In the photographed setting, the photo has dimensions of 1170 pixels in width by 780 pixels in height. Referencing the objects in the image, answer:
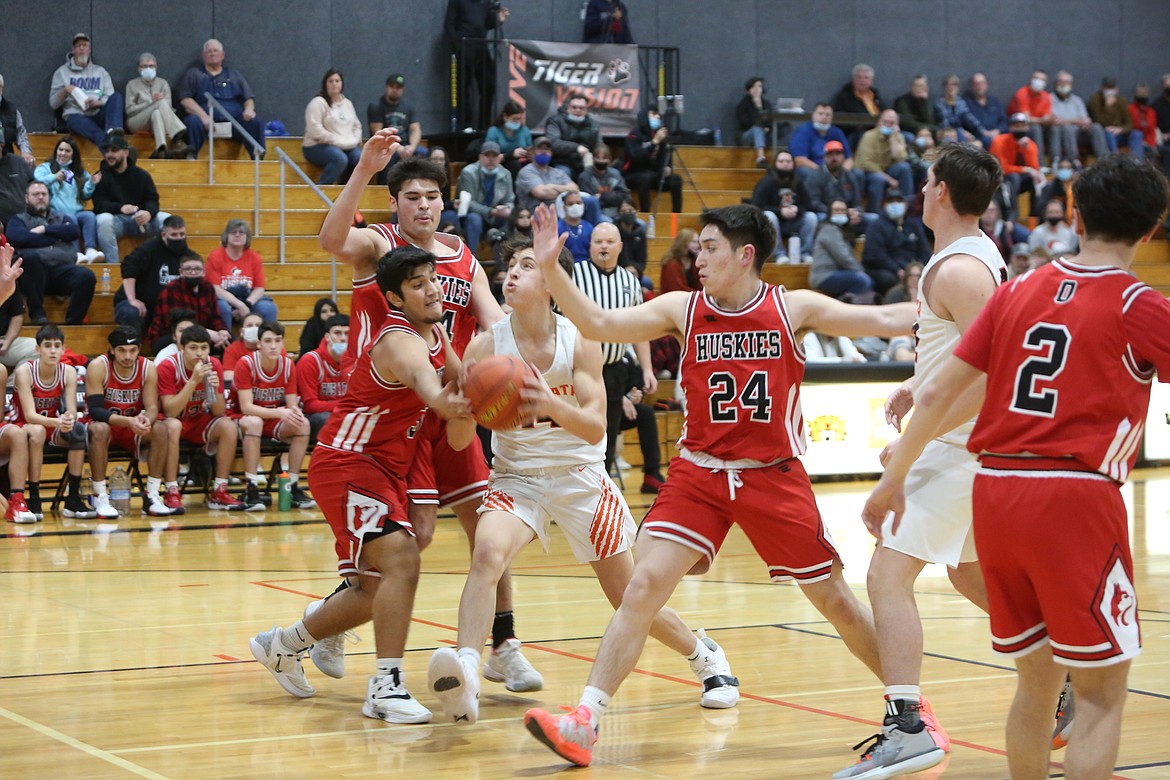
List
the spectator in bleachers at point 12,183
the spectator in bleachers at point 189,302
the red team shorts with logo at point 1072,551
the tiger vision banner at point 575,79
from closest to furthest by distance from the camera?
the red team shorts with logo at point 1072,551 → the spectator in bleachers at point 189,302 → the spectator in bleachers at point 12,183 → the tiger vision banner at point 575,79

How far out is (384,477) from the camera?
17.3 feet

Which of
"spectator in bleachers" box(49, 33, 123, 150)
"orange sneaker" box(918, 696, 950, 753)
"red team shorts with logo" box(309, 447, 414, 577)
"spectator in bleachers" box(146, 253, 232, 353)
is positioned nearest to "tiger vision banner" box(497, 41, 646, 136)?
"spectator in bleachers" box(49, 33, 123, 150)

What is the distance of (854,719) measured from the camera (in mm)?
5047

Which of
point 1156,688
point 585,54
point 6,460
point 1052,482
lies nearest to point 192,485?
point 6,460

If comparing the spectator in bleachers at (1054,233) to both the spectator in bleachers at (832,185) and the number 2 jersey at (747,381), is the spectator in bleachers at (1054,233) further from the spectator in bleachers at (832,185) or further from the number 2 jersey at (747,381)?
the number 2 jersey at (747,381)

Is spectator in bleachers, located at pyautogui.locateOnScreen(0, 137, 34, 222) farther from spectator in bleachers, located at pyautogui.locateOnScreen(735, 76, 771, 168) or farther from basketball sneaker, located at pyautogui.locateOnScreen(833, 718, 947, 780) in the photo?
basketball sneaker, located at pyautogui.locateOnScreen(833, 718, 947, 780)

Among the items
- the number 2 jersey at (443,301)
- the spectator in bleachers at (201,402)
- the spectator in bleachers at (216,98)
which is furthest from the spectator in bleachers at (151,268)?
the number 2 jersey at (443,301)

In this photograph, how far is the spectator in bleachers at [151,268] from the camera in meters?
13.1

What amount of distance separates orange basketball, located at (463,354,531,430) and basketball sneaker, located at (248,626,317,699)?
131cm

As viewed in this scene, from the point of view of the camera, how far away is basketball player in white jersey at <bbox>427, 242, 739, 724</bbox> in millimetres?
5242

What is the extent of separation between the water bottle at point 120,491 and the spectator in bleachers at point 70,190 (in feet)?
10.2

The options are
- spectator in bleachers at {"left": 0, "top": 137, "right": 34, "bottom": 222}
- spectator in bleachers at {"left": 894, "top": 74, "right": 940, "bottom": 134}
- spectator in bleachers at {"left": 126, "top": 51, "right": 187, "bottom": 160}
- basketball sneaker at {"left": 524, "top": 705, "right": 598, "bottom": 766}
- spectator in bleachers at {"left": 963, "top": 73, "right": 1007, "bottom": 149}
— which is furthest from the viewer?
spectator in bleachers at {"left": 963, "top": 73, "right": 1007, "bottom": 149}

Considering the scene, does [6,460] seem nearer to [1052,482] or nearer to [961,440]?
[961,440]

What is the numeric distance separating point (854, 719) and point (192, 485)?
9.31 m
